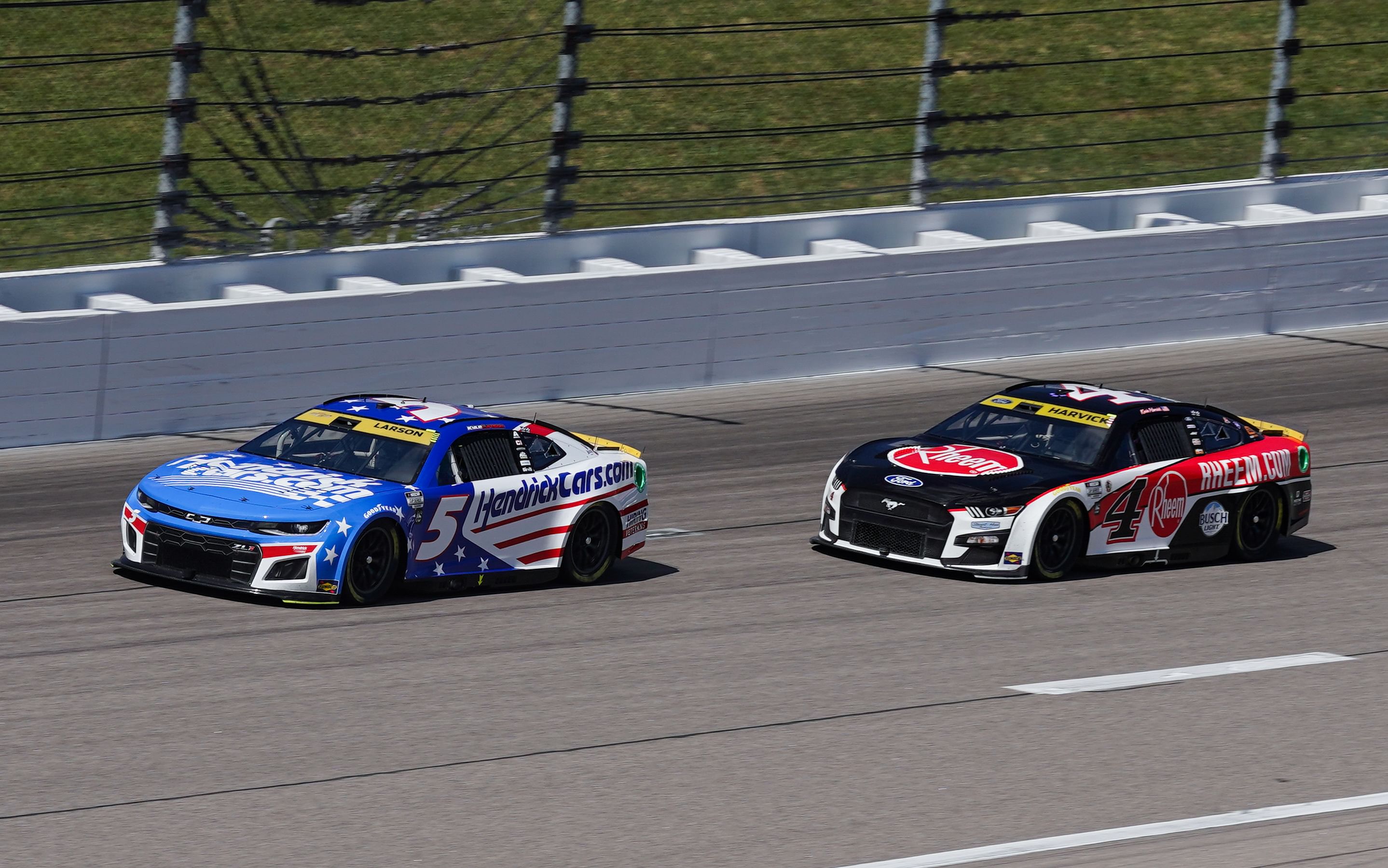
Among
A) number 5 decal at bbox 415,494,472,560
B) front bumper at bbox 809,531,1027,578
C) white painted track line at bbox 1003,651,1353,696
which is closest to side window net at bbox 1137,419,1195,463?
front bumper at bbox 809,531,1027,578

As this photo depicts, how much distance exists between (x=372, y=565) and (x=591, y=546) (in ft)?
5.59

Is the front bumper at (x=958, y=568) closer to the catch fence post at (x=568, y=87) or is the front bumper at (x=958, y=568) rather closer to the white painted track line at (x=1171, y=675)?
the white painted track line at (x=1171, y=675)

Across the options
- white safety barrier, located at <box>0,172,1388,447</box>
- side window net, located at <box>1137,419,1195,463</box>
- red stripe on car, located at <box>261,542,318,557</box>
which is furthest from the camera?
white safety barrier, located at <box>0,172,1388,447</box>

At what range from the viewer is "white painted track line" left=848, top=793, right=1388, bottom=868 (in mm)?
7402

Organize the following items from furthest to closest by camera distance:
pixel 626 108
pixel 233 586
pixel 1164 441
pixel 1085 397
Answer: pixel 626 108
pixel 1085 397
pixel 1164 441
pixel 233 586

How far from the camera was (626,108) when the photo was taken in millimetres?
19109

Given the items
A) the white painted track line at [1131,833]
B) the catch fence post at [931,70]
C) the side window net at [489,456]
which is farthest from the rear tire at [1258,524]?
the catch fence post at [931,70]

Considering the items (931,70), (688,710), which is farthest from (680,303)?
(688,710)

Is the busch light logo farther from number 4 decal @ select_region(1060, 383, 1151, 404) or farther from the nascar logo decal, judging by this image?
the nascar logo decal

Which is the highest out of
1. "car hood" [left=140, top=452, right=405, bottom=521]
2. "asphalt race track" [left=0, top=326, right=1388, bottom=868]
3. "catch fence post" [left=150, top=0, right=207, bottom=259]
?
"catch fence post" [left=150, top=0, right=207, bottom=259]

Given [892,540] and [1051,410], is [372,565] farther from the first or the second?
[1051,410]

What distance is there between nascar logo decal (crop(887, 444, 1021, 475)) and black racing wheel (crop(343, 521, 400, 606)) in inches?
139

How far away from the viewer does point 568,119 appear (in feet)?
60.6

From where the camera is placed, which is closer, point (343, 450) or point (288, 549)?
point (288, 549)
